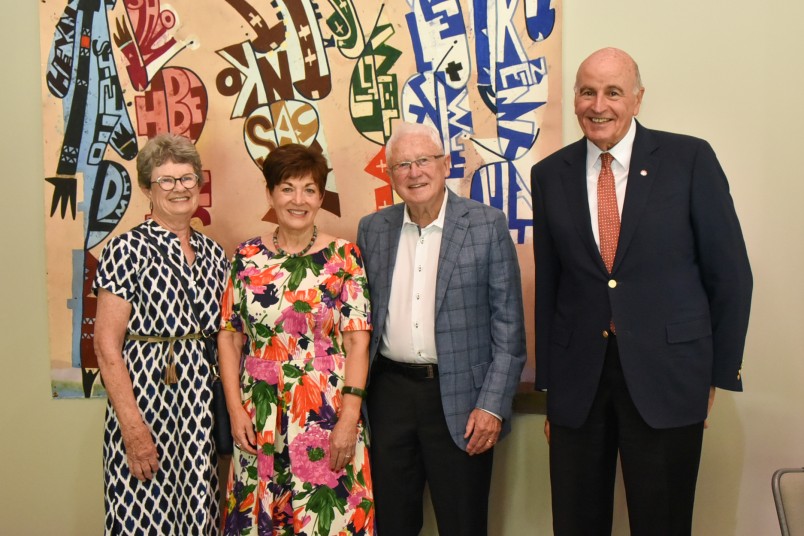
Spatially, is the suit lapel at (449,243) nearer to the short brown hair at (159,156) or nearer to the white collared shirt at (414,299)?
the white collared shirt at (414,299)

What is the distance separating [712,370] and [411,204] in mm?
1022

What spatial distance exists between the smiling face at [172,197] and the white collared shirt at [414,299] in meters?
0.72

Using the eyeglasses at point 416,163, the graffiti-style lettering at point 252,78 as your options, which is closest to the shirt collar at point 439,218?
the eyeglasses at point 416,163

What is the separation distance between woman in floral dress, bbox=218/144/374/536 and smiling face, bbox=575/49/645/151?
853 mm

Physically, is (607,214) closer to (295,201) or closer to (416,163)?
(416,163)

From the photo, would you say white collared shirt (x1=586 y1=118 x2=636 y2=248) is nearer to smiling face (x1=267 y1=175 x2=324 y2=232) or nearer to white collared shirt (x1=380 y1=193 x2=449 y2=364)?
white collared shirt (x1=380 y1=193 x2=449 y2=364)

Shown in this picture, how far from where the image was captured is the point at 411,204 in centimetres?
205

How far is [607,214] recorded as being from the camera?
5.87 ft

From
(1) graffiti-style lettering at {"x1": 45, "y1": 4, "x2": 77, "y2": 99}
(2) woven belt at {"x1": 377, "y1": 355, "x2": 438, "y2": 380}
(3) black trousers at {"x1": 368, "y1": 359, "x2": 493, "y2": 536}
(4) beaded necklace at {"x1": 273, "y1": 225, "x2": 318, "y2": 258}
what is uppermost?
(1) graffiti-style lettering at {"x1": 45, "y1": 4, "x2": 77, "y2": 99}

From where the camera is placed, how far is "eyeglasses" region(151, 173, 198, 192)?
206cm

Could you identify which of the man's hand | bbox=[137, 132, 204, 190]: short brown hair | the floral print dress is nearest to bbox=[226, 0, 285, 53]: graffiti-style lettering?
bbox=[137, 132, 204, 190]: short brown hair

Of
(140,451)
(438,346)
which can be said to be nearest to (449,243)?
(438,346)

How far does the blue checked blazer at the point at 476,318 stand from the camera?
195 centimetres

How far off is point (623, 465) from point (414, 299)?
79 cm
